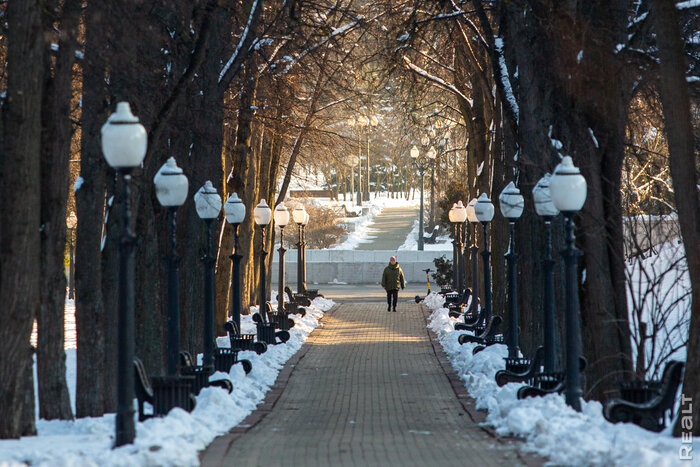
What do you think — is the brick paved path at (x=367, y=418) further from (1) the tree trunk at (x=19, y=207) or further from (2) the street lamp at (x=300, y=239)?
(2) the street lamp at (x=300, y=239)

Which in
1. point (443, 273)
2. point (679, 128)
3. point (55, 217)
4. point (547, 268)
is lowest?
point (443, 273)

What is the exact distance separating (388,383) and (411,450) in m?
6.65

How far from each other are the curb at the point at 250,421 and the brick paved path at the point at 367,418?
0.05 m

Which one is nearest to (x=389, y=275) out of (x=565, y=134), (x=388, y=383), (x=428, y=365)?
(x=428, y=365)

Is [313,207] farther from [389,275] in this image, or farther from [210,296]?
[210,296]

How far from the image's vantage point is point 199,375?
13.7m

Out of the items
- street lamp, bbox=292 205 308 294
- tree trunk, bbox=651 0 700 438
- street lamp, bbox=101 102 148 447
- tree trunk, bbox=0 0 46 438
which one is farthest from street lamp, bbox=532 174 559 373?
street lamp, bbox=292 205 308 294

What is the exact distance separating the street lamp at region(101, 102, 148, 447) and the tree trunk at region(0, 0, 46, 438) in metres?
0.88

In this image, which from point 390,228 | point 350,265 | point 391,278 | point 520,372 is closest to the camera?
point 520,372

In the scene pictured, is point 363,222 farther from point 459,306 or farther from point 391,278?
point 459,306

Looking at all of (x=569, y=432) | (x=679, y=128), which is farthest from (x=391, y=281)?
(x=569, y=432)

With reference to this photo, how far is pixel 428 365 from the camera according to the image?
63.5 feet

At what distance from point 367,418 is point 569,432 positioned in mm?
3609

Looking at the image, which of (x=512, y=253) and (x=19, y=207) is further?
(x=512, y=253)
